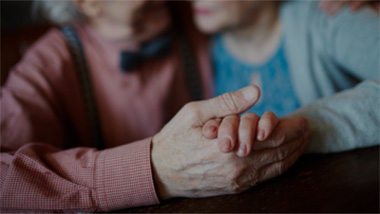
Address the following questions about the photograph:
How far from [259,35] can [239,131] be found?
0.64m

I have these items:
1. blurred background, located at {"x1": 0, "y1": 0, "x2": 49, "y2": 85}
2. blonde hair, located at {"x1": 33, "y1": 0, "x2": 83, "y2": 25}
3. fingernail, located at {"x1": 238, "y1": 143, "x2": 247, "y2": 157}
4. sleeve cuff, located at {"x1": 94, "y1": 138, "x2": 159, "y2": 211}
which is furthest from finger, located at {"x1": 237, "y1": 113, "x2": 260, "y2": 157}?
blurred background, located at {"x1": 0, "y1": 0, "x2": 49, "y2": 85}

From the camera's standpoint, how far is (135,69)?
1.04 metres

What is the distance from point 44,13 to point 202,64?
62 centimetres

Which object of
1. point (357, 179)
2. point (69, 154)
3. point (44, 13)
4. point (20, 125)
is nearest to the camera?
point (357, 179)

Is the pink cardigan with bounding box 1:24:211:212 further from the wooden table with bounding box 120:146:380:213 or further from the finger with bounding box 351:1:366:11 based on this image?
the finger with bounding box 351:1:366:11

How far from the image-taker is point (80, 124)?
100cm

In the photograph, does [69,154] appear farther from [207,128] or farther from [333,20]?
[333,20]

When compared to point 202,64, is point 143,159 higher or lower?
lower

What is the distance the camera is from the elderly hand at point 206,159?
21.5 inches

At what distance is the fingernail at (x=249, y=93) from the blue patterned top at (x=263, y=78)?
552 mm

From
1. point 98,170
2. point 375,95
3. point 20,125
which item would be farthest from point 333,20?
point 20,125

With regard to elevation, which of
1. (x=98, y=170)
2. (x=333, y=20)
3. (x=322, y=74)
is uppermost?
(x=333, y=20)

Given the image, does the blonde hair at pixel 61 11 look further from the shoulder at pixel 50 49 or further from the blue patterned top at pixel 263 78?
the blue patterned top at pixel 263 78

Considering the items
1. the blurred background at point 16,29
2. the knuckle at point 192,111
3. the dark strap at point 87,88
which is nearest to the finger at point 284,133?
the knuckle at point 192,111
